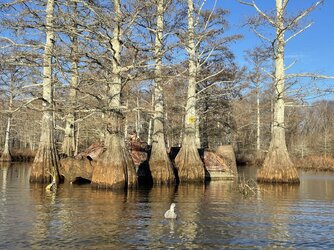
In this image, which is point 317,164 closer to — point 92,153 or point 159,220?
point 92,153

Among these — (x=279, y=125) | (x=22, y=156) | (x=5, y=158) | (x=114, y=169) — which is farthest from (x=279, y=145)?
(x=22, y=156)

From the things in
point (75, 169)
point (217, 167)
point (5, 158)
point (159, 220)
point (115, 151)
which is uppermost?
point (115, 151)

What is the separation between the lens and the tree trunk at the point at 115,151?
714 inches

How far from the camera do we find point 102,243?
28.5ft

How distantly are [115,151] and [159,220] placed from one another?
7.50m

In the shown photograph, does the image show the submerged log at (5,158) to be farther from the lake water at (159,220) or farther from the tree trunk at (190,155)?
the lake water at (159,220)

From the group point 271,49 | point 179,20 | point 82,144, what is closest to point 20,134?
point 82,144

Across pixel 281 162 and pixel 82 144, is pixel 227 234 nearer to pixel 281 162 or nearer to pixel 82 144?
pixel 281 162

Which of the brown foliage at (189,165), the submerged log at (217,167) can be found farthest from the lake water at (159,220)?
the submerged log at (217,167)

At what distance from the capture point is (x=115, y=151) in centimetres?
1838

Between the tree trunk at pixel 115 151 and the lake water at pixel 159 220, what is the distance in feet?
3.32

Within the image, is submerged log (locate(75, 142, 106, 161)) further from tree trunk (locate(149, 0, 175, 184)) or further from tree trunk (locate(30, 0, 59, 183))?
tree trunk (locate(149, 0, 175, 184))

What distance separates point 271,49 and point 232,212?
14.0 meters

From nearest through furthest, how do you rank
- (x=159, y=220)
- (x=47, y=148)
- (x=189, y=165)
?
(x=159, y=220) → (x=47, y=148) → (x=189, y=165)
